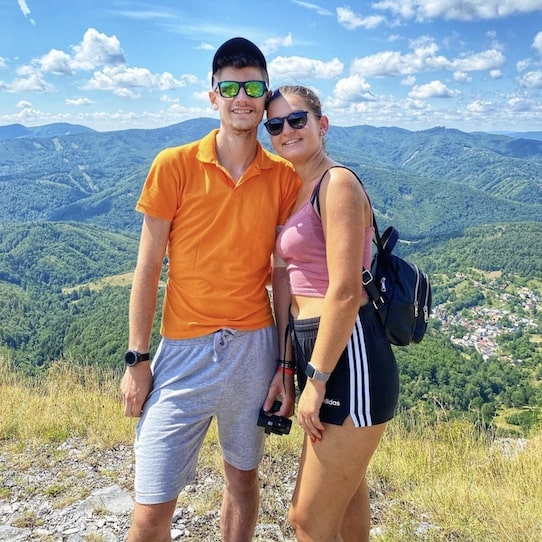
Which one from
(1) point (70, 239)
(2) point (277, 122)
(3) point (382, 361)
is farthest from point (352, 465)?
(1) point (70, 239)

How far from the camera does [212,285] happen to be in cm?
216

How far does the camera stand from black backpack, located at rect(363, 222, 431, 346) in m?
1.97

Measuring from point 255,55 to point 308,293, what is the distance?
47.3 inches

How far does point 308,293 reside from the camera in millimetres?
1996

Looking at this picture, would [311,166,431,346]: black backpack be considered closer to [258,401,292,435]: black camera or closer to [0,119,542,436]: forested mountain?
[258,401,292,435]: black camera

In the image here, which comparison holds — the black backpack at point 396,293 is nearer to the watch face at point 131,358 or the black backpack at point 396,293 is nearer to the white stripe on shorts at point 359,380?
the white stripe on shorts at point 359,380

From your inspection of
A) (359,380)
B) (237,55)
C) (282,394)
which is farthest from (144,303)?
(237,55)

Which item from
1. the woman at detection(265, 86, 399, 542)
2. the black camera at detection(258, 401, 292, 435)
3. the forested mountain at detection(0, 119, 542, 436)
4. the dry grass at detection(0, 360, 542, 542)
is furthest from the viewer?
the forested mountain at detection(0, 119, 542, 436)

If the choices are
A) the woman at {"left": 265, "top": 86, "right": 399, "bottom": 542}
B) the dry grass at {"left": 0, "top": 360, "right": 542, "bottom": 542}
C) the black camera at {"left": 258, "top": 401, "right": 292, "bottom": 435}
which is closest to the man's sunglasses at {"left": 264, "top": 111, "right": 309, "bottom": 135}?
the woman at {"left": 265, "top": 86, "right": 399, "bottom": 542}

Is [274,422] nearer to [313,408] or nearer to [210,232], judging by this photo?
[313,408]

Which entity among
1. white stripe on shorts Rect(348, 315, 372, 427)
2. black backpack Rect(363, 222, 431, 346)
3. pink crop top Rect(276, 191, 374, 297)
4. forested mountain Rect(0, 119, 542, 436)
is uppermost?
pink crop top Rect(276, 191, 374, 297)

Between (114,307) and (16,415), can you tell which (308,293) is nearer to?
(16,415)

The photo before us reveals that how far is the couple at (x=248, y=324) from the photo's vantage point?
191cm

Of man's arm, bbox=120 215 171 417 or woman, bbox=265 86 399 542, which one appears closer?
woman, bbox=265 86 399 542
